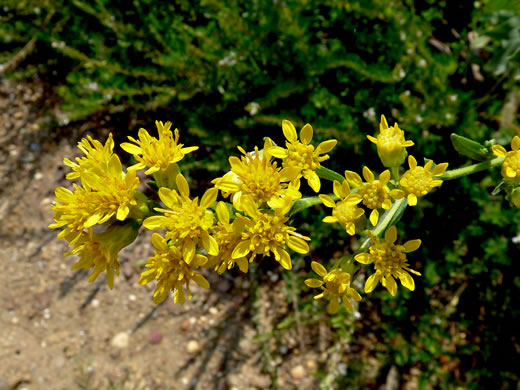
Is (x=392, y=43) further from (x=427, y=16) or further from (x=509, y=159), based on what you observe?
(x=509, y=159)

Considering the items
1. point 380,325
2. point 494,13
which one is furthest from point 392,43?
point 380,325

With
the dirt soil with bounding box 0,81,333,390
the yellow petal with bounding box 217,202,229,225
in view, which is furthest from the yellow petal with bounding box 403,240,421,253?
the dirt soil with bounding box 0,81,333,390

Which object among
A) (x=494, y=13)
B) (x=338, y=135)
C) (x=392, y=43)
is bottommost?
(x=338, y=135)

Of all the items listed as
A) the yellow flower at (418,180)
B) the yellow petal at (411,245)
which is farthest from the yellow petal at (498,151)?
the yellow petal at (411,245)

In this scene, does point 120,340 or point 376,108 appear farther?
point 120,340

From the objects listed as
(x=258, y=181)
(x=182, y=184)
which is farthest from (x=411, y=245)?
(x=182, y=184)

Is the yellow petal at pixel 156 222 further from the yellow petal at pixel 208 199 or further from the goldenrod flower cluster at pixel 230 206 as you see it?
the yellow petal at pixel 208 199

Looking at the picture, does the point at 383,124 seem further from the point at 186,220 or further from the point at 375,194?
the point at 186,220
